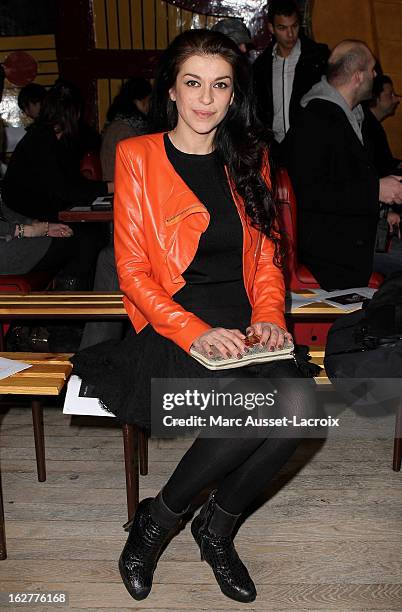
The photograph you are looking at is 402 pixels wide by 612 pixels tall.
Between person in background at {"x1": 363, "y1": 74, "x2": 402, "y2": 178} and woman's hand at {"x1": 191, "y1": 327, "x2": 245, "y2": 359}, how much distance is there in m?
3.31

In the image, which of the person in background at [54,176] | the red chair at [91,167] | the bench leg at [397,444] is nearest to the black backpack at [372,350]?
the bench leg at [397,444]

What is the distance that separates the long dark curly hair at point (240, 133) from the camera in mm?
2441

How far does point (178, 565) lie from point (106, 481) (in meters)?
0.61

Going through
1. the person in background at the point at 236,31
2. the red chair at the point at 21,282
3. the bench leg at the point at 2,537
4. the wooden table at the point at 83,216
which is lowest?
the bench leg at the point at 2,537

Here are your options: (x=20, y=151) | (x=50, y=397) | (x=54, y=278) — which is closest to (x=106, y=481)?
(x=50, y=397)

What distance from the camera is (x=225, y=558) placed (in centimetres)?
229

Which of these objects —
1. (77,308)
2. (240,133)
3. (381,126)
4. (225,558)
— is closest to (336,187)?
(240,133)

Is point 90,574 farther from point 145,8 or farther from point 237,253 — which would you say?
point 145,8

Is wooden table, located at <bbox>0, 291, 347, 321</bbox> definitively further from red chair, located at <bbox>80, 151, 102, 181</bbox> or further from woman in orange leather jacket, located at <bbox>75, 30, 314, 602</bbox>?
red chair, located at <bbox>80, 151, 102, 181</bbox>

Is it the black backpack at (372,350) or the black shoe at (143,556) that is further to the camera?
the black backpack at (372,350)

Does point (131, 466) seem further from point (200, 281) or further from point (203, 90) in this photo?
point (203, 90)

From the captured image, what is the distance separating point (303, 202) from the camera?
3.72 meters

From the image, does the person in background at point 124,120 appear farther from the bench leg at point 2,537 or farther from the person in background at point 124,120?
the bench leg at point 2,537

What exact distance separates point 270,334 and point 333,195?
5.04 feet
